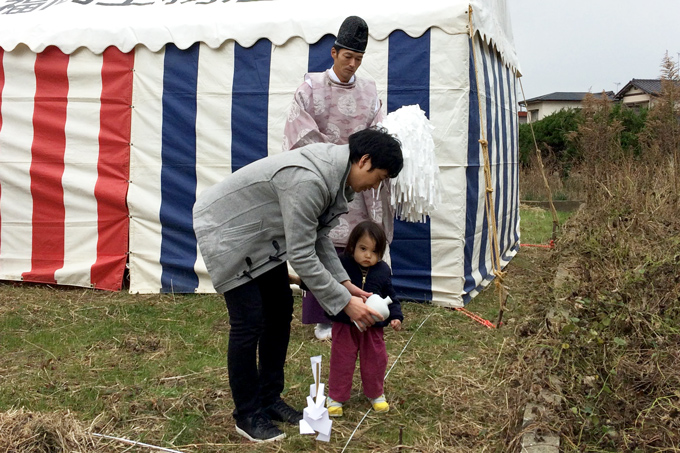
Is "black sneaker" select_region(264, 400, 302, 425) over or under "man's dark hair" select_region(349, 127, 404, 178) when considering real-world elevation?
under

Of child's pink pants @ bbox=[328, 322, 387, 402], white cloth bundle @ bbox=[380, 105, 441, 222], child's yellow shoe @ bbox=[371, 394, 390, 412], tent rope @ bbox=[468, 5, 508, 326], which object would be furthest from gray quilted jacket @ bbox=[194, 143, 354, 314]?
tent rope @ bbox=[468, 5, 508, 326]

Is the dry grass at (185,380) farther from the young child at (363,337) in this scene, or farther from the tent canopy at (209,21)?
the tent canopy at (209,21)

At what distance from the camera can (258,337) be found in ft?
8.24

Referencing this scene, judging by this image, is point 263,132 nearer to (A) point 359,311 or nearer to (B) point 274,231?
(B) point 274,231

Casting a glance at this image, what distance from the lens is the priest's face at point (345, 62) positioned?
3.52 m

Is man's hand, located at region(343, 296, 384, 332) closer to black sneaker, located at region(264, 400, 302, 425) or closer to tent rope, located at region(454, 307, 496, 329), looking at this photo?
black sneaker, located at region(264, 400, 302, 425)

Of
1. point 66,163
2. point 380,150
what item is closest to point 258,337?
point 380,150

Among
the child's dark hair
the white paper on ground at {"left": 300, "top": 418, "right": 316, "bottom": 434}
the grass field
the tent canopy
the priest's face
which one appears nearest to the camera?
the white paper on ground at {"left": 300, "top": 418, "right": 316, "bottom": 434}

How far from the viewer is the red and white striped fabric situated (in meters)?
4.86

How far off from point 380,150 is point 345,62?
4.75ft

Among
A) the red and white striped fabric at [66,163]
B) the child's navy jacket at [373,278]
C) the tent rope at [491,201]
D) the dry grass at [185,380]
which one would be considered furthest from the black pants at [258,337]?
the red and white striped fabric at [66,163]

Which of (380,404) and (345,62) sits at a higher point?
(345,62)

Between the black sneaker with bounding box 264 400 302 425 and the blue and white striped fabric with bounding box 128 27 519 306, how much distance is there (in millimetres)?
1978

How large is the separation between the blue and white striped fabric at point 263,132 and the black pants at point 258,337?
2.01 m
